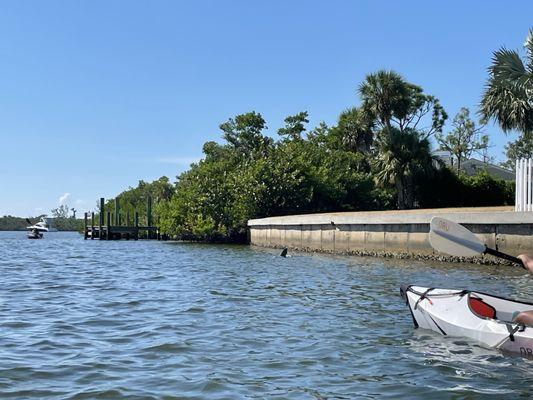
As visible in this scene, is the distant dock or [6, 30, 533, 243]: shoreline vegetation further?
the distant dock

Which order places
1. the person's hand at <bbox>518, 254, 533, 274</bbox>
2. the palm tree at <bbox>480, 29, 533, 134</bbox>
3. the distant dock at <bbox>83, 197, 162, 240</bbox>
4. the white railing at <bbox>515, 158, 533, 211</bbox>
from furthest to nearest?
the distant dock at <bbox>83, 197, 162, 240</bbox> → the palm tree at <bbox>480, 29, 533, 134</bbox> → the white railing at <bbox>515, 158, 533, 211</bbox> → the person's hand at <bbox>518, 254, 533, 274</bbox>

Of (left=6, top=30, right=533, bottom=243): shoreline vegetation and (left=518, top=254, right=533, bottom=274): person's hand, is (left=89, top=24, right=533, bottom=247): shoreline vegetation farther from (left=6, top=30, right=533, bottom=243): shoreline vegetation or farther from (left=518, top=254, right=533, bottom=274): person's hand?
(left=518, top=254, right=533, bottom=274): person's hand

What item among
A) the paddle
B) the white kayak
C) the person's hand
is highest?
the paddle

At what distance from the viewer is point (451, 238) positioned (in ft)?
28.3

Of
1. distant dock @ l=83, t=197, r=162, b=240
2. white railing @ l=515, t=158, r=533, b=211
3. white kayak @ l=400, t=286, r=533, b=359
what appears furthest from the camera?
distant dock @ l=83, t=197, r=162, b=240

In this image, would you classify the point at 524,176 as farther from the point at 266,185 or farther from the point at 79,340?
the point at 266,185

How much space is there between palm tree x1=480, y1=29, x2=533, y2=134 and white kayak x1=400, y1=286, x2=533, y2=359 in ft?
49.3

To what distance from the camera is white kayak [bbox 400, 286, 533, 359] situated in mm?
7008

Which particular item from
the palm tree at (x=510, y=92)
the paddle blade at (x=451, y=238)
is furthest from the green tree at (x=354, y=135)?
the paddle blade at (x=451, y=238)

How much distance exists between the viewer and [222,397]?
5.55 metres

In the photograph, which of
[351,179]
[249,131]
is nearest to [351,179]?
[351,179]

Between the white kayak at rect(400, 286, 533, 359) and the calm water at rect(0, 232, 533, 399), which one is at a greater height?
the white kayak at rect(400, 286, 533, 359)

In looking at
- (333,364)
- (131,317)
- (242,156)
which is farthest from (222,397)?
(242,156)

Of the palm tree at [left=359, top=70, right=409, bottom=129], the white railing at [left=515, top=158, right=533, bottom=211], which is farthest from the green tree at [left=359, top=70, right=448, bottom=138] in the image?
the white railing at [left=515, top=158, right=533, bottom=211]
